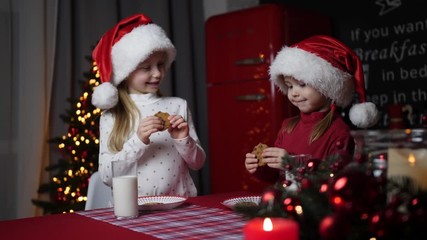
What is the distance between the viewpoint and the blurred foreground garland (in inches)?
27.1

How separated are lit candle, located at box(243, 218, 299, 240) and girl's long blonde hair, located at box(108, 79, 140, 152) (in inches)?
53.7

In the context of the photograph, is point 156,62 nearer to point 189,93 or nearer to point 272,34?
point 272,34

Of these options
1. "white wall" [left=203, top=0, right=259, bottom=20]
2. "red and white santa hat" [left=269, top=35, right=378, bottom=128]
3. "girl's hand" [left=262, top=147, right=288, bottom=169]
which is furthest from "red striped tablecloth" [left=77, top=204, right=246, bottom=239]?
"white wall" [left=203, top=0, right=259, bottom=20]

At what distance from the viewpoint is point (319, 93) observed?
1896mm

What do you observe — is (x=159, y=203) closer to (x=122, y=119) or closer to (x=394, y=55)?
(x=122, y=119)

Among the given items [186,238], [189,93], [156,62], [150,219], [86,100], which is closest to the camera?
[186,238]

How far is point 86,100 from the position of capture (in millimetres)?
3152

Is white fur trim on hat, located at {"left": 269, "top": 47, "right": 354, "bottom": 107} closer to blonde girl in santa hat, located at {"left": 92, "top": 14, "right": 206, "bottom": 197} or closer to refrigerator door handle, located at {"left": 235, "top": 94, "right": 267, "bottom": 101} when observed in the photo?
blonde girl in santa hat, located at {"left": 92, "top": 14, "right": 206, "bottom": 197}

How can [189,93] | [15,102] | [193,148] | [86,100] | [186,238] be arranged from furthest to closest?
[189,93]
[15,102]
[86,100]
[193,148]
[186,238]

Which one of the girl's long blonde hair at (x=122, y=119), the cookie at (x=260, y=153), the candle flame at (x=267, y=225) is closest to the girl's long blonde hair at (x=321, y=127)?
the cookie at (x=260, y=153)

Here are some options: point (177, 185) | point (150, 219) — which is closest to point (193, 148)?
point (177, 185)

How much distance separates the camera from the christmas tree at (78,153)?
3.09 meters

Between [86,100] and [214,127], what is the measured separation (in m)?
1.04

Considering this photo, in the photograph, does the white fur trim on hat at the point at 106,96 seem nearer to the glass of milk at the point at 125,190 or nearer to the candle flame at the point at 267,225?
the glass of milk at the point at 125,190
